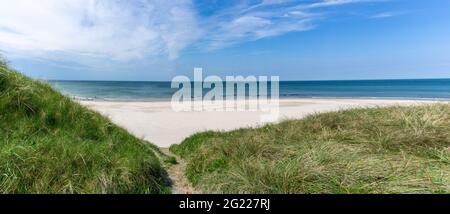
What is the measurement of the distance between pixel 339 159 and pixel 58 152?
173 inches

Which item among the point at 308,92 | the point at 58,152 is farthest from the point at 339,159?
the point at 308,92

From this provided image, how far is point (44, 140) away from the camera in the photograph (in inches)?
180

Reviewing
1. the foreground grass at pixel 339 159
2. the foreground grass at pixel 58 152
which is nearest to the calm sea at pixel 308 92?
the foreground grass at pixel 58 152

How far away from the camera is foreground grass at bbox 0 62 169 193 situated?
3.62 meters

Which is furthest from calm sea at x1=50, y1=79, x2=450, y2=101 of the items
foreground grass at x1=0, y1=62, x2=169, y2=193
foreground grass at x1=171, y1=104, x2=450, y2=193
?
foreground grass at x1=171, y1=104, x2=450, y2=193

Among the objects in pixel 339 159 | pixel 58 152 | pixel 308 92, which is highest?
pixel 308 92

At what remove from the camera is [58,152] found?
4176 millimetres

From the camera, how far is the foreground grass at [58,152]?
3.62m

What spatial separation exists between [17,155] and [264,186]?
3.48 m

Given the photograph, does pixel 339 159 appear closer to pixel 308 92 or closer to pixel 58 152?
pixel 58 152

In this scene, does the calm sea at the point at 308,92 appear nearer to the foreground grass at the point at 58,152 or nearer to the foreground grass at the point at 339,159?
the foreground grass at the point at 58,152

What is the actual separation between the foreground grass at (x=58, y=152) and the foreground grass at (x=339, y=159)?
126cm
